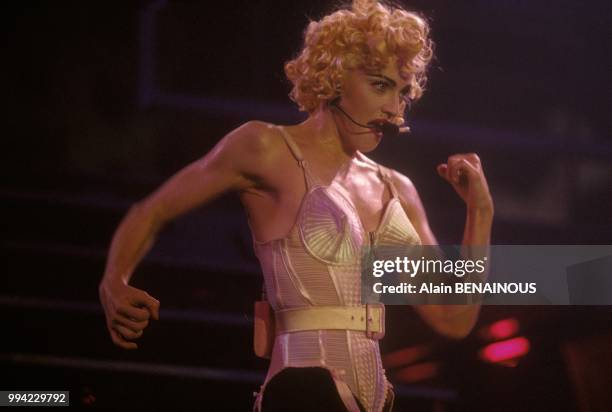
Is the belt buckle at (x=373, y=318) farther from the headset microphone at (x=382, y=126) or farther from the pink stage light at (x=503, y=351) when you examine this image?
the pink stage light at (x=503, y=351)

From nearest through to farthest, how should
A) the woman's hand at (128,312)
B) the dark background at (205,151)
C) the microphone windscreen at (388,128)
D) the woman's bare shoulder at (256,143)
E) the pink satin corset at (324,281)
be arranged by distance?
the woman's hand at (128,312)
the pink satin corset at (324,281)
the woman's bare shoulder at (256,143)
the microphone windscreen at (388,128)
the dark background at (205,151)

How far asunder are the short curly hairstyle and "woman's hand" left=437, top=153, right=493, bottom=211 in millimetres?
198

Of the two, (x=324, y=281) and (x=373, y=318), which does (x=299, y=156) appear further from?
(x=373, y=318)

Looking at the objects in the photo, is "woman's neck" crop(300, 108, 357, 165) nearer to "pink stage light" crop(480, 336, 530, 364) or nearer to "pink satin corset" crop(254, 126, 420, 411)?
"pink satin corset" crop(254, 126, 420, 411)

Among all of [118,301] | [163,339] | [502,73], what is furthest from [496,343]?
[118,301]

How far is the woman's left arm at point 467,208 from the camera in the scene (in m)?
2.02

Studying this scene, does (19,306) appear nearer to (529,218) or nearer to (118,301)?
(118,301)

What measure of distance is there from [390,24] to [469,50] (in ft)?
2.24

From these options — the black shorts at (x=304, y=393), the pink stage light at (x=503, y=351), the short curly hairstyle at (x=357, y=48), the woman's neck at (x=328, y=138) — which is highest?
the short curly hairstyle at (x=357, y=48)

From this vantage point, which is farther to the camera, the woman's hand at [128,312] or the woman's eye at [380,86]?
the woman's eye at [380,86]

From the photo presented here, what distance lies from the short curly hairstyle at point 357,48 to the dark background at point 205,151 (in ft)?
1.20

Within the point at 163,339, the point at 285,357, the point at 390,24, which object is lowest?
the point at 285,357

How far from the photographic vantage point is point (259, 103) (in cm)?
246

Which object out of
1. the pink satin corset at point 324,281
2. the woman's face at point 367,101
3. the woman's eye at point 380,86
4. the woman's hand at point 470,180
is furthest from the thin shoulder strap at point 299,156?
the woman's hand at point 470,180
